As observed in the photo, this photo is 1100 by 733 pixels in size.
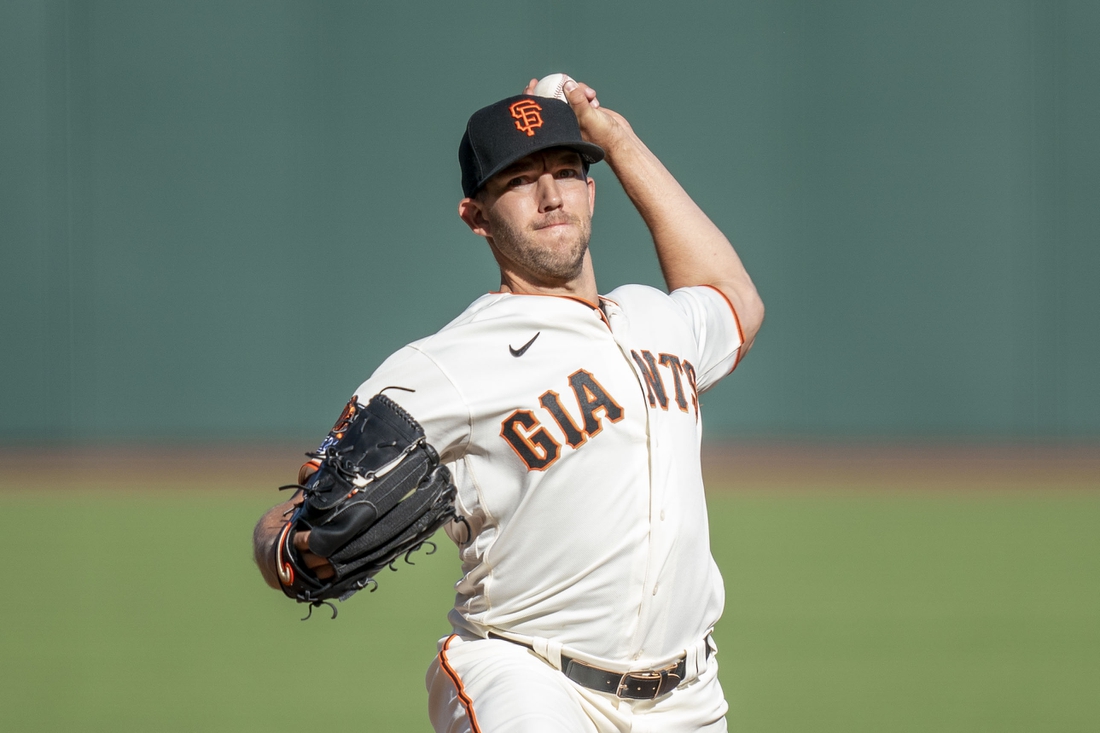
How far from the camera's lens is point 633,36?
32.0ft

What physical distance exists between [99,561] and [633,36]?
615 centimetres

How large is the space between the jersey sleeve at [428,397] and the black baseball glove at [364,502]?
32 mm

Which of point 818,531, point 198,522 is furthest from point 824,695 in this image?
point 198,522

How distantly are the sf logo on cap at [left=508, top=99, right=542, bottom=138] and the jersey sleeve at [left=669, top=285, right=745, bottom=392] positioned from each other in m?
0.55

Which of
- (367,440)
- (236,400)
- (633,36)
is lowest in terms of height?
(236,400)

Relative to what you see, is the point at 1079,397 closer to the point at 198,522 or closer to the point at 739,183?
the point at 739,183

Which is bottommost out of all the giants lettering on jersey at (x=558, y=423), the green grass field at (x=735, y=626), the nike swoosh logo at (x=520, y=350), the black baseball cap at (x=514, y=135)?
the green grass field at (x=735, y=626)

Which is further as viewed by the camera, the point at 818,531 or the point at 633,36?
the point at 633,36

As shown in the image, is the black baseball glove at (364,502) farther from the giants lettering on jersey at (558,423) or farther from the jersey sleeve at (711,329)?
the jersey sleeve at (711,329)

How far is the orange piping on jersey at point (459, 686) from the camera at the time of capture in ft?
6.63

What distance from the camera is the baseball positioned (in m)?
2.74

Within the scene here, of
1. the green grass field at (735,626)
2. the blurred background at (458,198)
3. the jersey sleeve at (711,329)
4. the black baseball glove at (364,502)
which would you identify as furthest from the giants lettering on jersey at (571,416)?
the blurred background at (458,198)

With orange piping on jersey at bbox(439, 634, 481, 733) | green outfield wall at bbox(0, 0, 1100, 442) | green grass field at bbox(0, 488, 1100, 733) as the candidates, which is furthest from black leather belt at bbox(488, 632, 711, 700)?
green outfield wall at bbox(0, 0, 1100, 442)

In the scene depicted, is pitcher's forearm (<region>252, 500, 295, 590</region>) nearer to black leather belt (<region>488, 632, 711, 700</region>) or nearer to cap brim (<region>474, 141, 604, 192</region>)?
black leather belt (<region>488, 632, 711, 700</region>)
